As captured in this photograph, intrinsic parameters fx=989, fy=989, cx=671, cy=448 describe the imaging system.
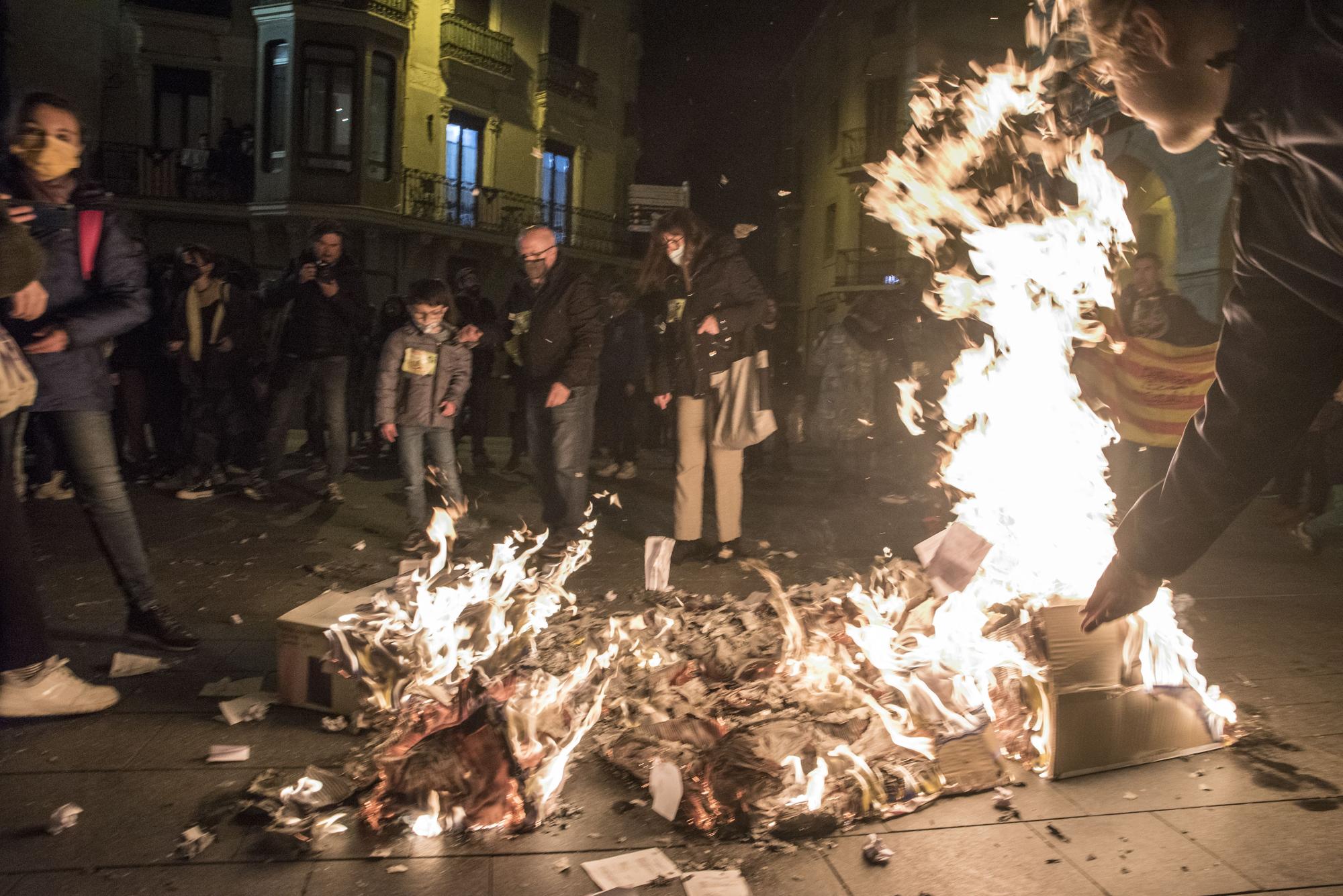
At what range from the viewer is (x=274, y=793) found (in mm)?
3137

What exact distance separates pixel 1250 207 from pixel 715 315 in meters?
4.83

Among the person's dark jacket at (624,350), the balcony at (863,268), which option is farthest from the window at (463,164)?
the person's dark jacket at (624,350)

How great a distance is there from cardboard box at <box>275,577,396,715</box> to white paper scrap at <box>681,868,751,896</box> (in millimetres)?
1658

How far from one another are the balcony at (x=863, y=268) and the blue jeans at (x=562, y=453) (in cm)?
3281

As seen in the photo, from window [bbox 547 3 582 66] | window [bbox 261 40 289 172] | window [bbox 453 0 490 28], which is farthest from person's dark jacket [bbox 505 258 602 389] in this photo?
window [bbox 547 3 582 66]

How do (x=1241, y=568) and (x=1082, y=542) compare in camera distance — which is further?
(x=1241, y=568)

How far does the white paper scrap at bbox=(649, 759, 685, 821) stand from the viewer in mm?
3109

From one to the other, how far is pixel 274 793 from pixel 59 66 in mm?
24559

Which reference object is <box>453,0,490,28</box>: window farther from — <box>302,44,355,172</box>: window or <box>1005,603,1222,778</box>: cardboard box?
<box>1005,603,1222,778</box>: cardboard box

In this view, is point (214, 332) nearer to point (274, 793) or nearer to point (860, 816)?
point (274, 793)

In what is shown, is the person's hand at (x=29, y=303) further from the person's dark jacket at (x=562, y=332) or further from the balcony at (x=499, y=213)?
the balcony at (x=499, y=213)

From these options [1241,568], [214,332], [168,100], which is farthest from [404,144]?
[1241,568]

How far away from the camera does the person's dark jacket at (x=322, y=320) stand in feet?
28.1

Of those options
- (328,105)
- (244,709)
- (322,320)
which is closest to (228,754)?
(244,709)
